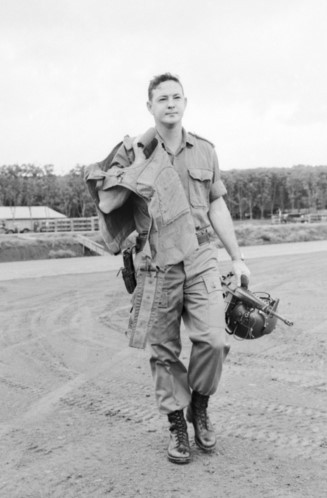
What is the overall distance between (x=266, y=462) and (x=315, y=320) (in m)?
5.36

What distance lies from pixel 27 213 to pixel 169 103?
99.9 metres

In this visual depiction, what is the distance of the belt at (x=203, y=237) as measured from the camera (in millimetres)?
4051

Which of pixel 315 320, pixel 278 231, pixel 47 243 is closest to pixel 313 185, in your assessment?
pixel 278 231

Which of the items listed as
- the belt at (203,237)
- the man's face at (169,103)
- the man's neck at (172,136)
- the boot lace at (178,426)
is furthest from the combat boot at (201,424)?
the man's face at (169,103)

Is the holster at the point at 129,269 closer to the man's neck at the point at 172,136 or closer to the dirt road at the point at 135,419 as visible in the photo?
the man's neck at the point at 172,136

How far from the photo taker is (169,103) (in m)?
4.01

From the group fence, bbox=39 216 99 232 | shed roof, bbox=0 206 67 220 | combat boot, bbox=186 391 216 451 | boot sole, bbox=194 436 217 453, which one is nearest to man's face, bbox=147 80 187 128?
combat boot, bbox=186 391 216 451

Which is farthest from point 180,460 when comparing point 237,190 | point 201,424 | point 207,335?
point 237,190

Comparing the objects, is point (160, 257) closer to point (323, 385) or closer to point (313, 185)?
point (323, 385)

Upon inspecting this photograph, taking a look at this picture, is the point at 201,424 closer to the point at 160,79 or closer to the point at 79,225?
the point at 160,79

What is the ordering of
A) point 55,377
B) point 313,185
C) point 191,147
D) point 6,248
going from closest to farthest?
point 191,147, point 55,377, point 6,248, point 313,185

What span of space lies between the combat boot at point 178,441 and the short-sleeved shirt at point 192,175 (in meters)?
1.15

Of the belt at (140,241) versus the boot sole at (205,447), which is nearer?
the boot sole at (205,447)

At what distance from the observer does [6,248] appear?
32656 mm
